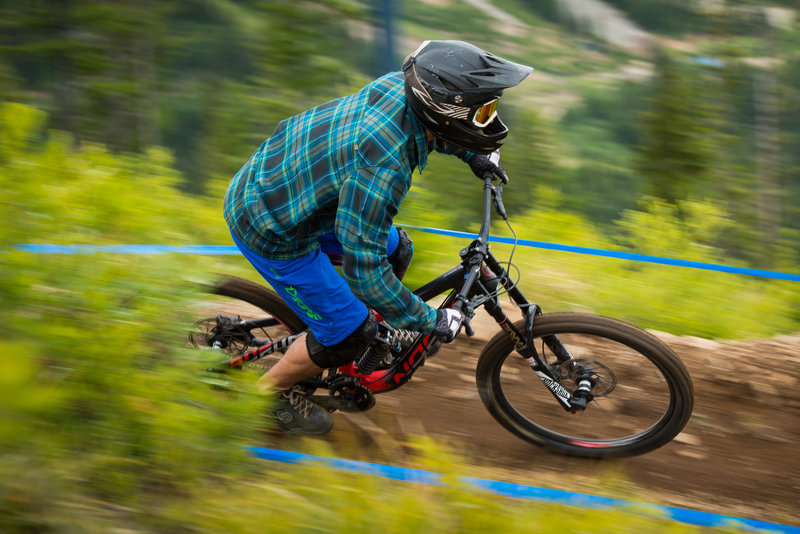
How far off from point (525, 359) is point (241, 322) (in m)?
1.66

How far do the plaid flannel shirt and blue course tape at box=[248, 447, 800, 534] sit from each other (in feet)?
2.20

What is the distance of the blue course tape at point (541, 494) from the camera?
249 centimetres

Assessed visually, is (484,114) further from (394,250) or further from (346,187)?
(394,250)

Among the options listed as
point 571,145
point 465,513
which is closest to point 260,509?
point 465,513

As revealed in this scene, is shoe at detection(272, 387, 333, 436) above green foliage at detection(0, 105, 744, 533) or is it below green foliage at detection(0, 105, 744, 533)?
below

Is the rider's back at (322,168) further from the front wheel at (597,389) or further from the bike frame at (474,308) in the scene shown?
the front wheel at (597,389)

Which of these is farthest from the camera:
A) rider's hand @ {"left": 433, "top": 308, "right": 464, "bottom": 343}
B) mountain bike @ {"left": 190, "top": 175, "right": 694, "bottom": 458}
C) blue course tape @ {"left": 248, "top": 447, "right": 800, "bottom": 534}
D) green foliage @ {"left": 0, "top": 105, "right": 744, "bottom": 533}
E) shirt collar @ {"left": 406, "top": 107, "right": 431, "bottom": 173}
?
mountain bike @ {"left": 190, "top": 175, "right": 694, "bottom": 458}

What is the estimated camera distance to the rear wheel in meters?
3.49

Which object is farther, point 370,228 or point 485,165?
point 485,165

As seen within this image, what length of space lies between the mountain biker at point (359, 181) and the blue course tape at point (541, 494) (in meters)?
0.58

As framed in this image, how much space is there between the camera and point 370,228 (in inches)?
100

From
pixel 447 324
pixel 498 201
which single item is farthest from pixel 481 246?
pixel 447 324

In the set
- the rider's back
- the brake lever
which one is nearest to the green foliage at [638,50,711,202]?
the brake lever

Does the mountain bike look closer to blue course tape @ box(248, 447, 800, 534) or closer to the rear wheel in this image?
the rear wheel
